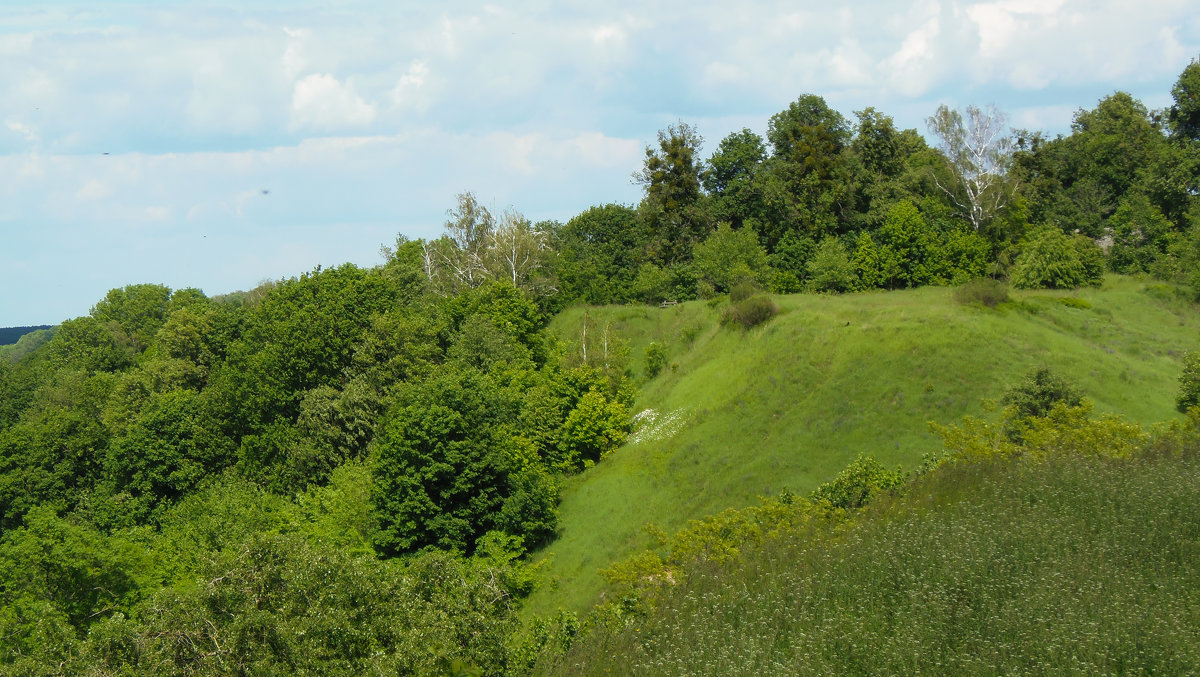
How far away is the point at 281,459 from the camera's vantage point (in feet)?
154

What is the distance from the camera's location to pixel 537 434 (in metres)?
40.5

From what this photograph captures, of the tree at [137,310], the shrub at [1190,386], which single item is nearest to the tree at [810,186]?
A: the shrub at [1190,386]

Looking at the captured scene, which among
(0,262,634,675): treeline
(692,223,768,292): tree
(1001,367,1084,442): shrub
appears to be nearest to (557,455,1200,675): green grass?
(0,262,634,675): treeline

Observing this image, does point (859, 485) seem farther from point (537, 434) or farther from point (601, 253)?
point (601, 253)

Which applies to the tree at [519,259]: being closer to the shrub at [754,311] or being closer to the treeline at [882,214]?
the treeline at [882,214]

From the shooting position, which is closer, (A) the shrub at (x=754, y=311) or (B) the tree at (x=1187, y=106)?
(A) the shrub at (x=754, y=311)

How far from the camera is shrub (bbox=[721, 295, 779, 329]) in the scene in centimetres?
4544

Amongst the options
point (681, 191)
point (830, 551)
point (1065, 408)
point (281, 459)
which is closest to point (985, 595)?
point (830, 551)

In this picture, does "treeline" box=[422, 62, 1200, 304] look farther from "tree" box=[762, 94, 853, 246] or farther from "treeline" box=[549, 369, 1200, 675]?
"treeline" box=[549, 369, 1200, 675]

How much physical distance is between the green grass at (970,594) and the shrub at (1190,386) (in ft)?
42.0

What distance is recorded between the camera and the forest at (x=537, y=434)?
15148 mm

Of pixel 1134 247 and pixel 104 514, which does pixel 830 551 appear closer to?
pixel 104 514

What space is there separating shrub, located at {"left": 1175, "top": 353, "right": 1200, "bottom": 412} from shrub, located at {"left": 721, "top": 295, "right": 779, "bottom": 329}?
1900 centimetres

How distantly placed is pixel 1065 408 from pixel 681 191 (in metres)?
46.0
